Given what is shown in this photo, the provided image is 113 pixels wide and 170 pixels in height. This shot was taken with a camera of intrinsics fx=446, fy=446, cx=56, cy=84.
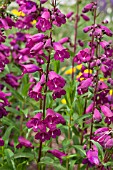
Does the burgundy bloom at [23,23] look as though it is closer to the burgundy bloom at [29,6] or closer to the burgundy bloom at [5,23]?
the burgundy bloom at [29,6]

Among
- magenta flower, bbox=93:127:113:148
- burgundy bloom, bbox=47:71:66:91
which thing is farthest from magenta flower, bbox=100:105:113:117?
burgundy bloom, bbox=47:71:66:91

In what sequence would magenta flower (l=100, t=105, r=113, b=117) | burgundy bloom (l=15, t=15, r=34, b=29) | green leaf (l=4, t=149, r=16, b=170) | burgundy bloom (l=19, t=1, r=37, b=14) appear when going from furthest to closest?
burgundy bloom (l=15, t=15, r=34, b=29), burgundy bloom (l=19, t=1, r=37, b=14), green leaf (l=4, t=149, r=16, b=170), magenta flower (l=100, t=105, r=113, b=117)

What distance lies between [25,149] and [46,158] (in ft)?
1.18

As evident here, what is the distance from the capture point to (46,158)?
4293 mm

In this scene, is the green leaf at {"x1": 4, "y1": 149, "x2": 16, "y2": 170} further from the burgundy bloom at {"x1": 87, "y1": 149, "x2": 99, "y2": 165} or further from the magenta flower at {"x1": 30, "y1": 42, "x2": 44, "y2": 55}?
the magenta flower at {"x1": 30, "y1": 42, "x2": 44, "y2": 55}

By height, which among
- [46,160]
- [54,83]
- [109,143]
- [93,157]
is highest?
[54,83]

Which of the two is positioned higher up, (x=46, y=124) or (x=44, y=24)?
(x=44, y=24)

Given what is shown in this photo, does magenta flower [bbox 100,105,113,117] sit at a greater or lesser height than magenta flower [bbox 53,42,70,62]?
lesser

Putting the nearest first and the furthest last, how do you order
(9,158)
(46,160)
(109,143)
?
1. (109,143)
2. (9,158)
3. (46,160)

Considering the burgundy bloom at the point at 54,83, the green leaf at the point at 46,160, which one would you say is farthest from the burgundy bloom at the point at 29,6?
the green leaf at the point at 46,160

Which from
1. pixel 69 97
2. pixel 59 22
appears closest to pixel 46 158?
pixel 69 97

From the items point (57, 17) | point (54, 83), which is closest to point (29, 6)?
point (57, 17)

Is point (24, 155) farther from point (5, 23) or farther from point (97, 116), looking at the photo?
point (5, 23)

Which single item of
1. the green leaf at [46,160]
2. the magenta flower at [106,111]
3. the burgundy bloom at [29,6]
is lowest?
the green leaf at [46,160]
